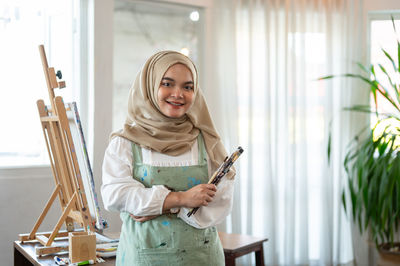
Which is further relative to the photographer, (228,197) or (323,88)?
(323,88)

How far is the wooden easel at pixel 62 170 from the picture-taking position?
232cm

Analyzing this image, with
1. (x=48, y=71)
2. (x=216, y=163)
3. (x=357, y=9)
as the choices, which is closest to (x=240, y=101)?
(x=357, y=9)

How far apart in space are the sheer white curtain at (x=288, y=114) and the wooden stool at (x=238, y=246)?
107cm

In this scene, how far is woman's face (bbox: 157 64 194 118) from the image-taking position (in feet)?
5.66

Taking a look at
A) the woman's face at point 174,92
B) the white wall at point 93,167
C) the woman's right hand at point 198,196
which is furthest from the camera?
the white wall at point 93,167

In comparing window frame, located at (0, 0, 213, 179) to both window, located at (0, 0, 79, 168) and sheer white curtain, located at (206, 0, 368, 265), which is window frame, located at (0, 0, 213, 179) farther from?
sheer white curtain, located at (206, 0, 368, 265)

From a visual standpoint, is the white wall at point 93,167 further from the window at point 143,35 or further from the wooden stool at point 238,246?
the wooden stool at point 238,246

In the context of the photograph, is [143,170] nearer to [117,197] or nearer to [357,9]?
[117,197]

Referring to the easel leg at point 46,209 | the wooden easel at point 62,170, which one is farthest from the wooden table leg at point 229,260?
the easel leg at point 46,209

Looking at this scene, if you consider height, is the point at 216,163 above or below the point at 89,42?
below

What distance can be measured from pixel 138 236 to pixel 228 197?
0.34 metres

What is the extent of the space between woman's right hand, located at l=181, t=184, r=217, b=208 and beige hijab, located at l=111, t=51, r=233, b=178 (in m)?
0.17

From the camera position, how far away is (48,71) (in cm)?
252

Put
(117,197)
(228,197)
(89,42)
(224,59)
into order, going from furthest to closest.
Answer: (224,59) → (89,42) → (228,197) → (117,197)
